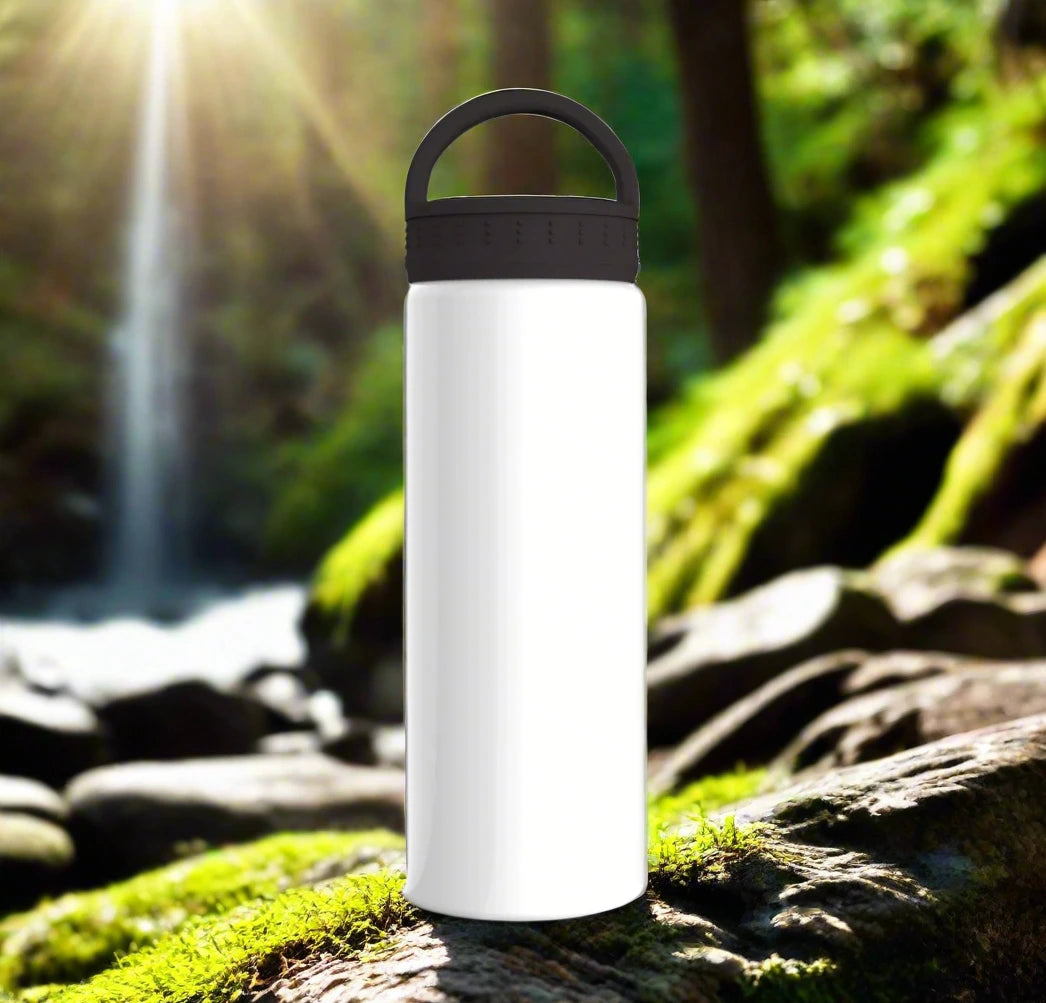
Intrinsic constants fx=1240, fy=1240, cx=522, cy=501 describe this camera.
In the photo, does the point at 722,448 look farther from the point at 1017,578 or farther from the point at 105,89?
the point at 105,89

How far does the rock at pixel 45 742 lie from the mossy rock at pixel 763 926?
4.98 m

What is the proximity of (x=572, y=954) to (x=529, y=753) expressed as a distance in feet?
1.16

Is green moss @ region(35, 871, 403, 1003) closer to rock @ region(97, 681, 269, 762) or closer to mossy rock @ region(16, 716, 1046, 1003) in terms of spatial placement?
mossy rock @ region(16, 716, 1046, 1003)

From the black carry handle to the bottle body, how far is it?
0.20 metres

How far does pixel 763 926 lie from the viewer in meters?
2.20

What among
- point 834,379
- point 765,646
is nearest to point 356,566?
point 834,379

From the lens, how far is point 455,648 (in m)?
2.29

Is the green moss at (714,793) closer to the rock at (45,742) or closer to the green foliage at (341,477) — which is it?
the rock at (45,742)

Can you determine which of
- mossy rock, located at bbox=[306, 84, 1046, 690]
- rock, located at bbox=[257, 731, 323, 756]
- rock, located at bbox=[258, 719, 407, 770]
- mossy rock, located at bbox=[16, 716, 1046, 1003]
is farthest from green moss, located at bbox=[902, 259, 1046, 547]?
mossy rock, located at bbox=[16, 716, 1046, 1003]

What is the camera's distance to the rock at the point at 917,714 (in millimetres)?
3750

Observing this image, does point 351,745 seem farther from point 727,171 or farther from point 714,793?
point 727,171

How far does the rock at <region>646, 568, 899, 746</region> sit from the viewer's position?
578 centimetres

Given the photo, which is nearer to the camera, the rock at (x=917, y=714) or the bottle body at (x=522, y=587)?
the bottle body at (x=522, y=587)

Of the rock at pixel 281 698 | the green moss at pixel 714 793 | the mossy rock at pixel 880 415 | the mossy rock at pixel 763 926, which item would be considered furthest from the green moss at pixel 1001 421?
the rock at pixel 281 698
